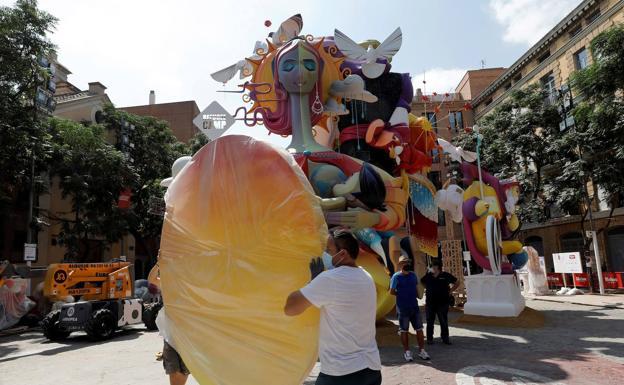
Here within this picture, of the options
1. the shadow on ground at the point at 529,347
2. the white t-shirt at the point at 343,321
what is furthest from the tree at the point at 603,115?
the white t-shirt at the point at 343,321

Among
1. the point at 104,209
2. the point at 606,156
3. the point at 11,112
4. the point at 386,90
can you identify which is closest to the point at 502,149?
the point at 606,156

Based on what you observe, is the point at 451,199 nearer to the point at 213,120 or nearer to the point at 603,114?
the point at 213,120

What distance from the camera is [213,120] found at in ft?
18.6

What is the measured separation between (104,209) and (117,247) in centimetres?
908

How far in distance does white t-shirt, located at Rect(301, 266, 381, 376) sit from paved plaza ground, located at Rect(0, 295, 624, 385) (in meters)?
3.43

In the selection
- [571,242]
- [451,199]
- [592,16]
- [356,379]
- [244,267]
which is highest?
[592,16]

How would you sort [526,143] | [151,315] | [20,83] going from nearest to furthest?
[151,315] → [20,83] → [526,143]

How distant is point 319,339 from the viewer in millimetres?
2850

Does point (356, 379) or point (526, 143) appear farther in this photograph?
point (526, 143)

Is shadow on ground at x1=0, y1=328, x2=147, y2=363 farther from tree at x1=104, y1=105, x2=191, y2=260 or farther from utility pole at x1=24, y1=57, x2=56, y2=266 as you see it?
tree at x1=104, y1=105, x2=191, y2=260

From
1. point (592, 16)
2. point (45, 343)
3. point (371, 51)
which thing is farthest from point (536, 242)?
point (45, 343)

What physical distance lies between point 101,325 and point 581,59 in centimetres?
2791

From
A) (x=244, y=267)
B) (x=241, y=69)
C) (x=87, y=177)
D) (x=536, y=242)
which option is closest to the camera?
(x=244, y=267)

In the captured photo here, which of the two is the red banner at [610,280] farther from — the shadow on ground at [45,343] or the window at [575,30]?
the shadow on ground at [45,343]
